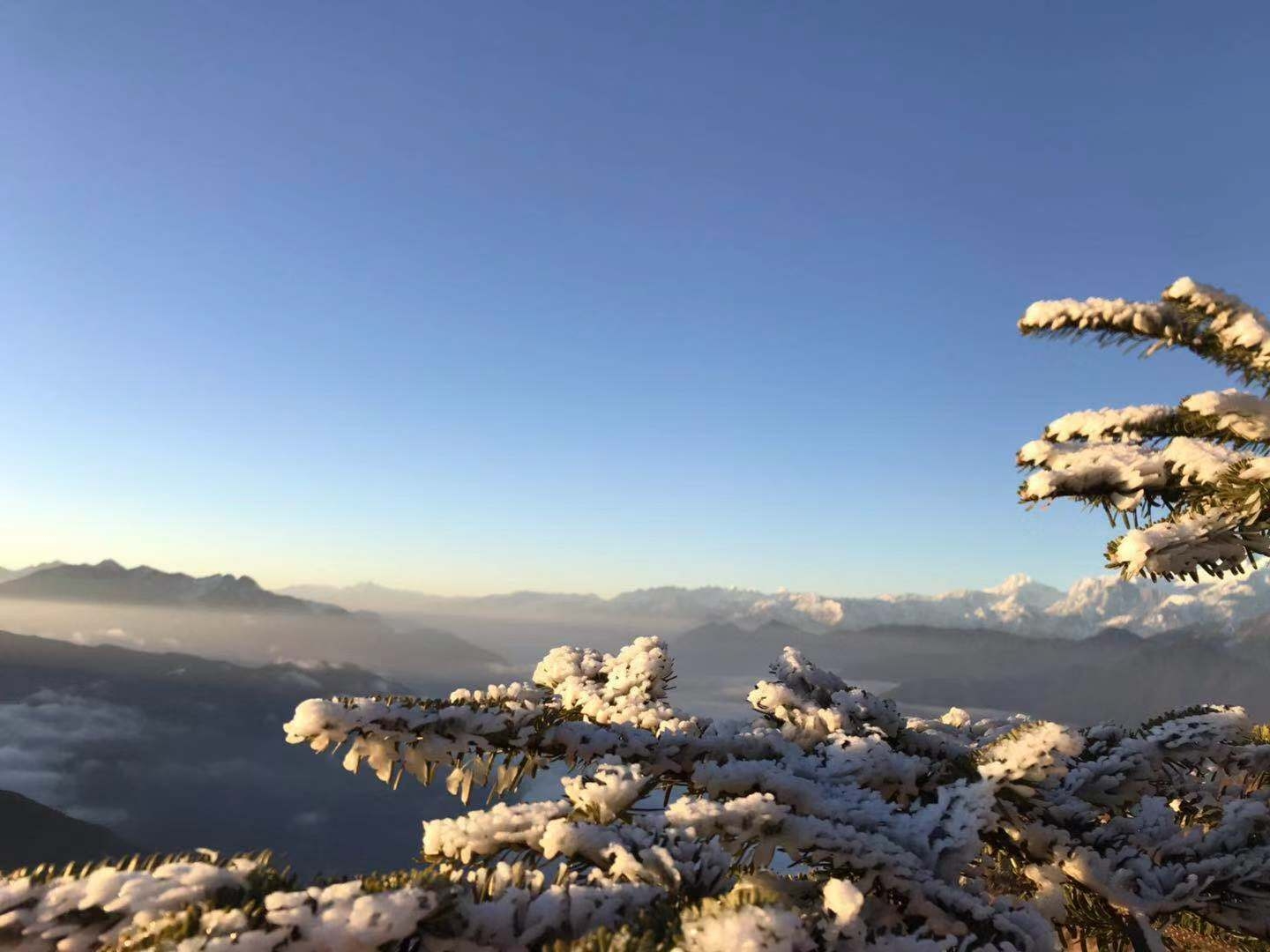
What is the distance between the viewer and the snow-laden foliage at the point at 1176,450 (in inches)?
182

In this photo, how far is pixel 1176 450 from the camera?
5.00 meters

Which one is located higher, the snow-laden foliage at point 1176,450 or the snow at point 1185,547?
the snow-laden foliage at point 1176,450

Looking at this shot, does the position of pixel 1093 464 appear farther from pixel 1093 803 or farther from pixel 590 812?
pixel 590 812

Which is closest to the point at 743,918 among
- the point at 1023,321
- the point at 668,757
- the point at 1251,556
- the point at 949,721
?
the point at 668,757

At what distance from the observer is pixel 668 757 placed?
153 inches

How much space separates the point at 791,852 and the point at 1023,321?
489 centimetres

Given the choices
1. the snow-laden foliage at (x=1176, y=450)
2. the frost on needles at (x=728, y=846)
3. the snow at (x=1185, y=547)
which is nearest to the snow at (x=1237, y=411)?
the snow-laden foliage at (x=1176, y=450)

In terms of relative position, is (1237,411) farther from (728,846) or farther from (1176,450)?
(728,846)

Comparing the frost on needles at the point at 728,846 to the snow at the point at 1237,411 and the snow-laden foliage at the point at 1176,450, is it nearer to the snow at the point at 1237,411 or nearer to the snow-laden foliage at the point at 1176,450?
the snow-laden foliage at the point at 1176,450

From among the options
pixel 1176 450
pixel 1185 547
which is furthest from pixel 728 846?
pixel 1176 450

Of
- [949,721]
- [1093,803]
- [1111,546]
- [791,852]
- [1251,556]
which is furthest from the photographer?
[949,721]

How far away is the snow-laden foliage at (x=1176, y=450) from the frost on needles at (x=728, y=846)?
1196 mm

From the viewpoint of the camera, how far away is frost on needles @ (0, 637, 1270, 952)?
202 cm

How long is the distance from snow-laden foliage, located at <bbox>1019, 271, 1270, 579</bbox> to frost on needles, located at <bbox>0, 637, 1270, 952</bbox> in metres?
1.20
